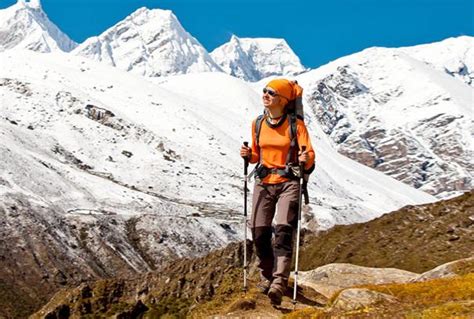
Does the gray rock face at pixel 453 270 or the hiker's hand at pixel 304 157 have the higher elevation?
the hiker's hand at pixel 304 157

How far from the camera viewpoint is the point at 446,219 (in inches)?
3949

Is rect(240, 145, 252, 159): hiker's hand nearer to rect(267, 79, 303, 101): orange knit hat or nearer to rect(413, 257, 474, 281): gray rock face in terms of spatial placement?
rect(267, 79, 303, 101): orange knit hat

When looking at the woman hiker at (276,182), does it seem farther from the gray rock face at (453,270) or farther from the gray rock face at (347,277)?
the gray rock face at (347,277)

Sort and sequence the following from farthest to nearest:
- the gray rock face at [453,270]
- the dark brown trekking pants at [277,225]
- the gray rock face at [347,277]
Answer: the gray rock face at [347,277] < the gray rock face at [453,270] < the dark brown trekking pants at [277,225]

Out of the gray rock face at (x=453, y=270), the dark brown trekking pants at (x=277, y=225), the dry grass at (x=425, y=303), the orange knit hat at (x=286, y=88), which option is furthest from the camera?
the gray rock face at (x=453, y=270)

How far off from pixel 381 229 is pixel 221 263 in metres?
43.9

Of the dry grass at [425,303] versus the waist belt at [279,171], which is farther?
the waist belt at [279,171]

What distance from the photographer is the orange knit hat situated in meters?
16.8

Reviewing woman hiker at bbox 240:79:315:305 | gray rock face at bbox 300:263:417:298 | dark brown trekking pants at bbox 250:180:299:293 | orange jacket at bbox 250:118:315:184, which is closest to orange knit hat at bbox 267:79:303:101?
woman hiker at bbox 240:79:315:305

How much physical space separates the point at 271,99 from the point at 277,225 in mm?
2956

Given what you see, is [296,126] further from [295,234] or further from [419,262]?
[419,262]

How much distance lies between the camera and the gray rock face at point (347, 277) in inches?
1020

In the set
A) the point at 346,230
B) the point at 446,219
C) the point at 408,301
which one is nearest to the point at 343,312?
the point at 408,301

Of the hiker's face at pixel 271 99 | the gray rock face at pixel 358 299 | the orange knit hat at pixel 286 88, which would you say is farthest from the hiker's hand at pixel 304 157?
the gray rock face at pixel 358 299
